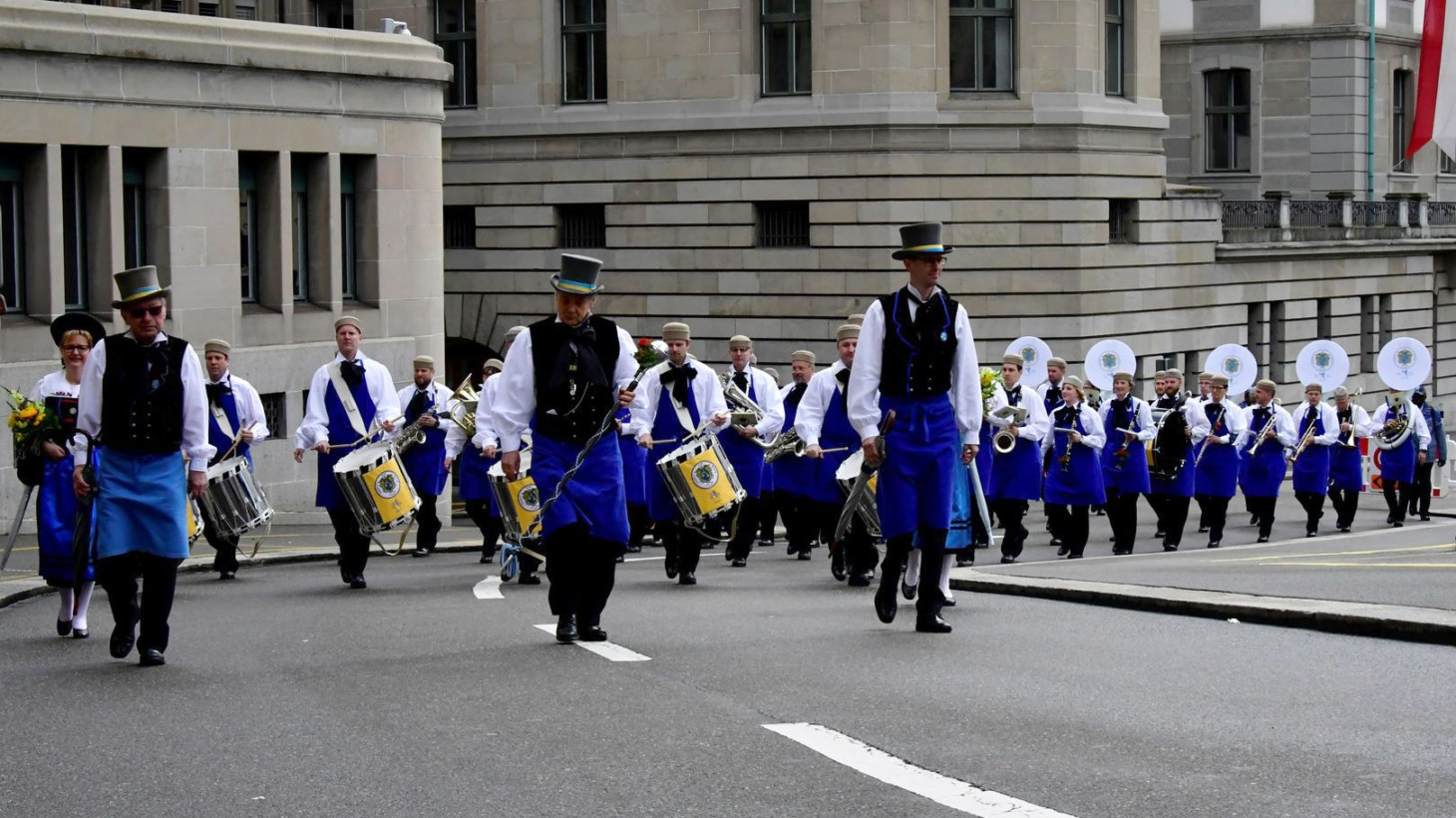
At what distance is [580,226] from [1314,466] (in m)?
18.6

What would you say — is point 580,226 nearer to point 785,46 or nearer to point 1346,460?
point 785,46

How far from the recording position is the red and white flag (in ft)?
56.7

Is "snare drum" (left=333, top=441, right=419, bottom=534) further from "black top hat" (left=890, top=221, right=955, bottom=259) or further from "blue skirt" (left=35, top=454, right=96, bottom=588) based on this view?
"black top hat" (left=890, top=221, right=955, bottom=259)

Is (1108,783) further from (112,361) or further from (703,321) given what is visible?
(703,321)

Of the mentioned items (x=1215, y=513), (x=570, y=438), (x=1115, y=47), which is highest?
(x=1115, y=47)

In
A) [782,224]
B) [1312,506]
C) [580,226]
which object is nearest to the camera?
[1312,506]

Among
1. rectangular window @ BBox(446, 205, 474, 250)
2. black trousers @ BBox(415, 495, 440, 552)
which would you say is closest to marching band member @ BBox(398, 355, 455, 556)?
black trousers @ BBox(415, 495, 440, 552)

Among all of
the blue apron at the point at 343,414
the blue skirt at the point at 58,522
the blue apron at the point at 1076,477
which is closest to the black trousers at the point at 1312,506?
the blue apron at the point at 1076,477

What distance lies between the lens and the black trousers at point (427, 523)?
69.6ft

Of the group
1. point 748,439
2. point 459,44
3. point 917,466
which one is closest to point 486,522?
point 748,439

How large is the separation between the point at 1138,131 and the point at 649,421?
26164 millimetres

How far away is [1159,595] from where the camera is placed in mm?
12922

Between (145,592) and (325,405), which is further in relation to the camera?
(325,405)

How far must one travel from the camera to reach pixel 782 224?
135 ft
